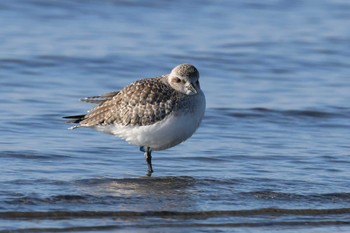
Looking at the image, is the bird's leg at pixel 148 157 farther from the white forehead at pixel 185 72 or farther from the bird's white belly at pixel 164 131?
the white forehead at pixel 185 72

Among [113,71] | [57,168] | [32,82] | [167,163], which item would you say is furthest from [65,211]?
[113,71]

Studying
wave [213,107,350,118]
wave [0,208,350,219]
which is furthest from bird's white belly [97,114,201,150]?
wave [213,107,350,118]

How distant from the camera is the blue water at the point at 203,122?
9367 mm

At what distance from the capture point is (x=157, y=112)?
34.9 feet

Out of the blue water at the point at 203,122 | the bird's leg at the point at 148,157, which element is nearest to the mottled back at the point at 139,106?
the bird's leg at the point at 148,157

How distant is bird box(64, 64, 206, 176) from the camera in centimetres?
1064

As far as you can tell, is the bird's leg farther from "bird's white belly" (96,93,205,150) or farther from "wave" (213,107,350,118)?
"wave" (213,107,350,118)

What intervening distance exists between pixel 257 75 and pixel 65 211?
29.9ft

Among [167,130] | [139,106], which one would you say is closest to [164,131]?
[167,130]

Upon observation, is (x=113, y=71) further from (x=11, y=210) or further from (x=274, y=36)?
(x=11, y=210)

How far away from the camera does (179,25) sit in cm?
2178

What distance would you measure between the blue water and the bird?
478 mm

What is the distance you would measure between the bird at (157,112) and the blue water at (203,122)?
48 cm

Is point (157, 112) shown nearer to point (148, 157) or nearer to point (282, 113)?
point (148, 157)
